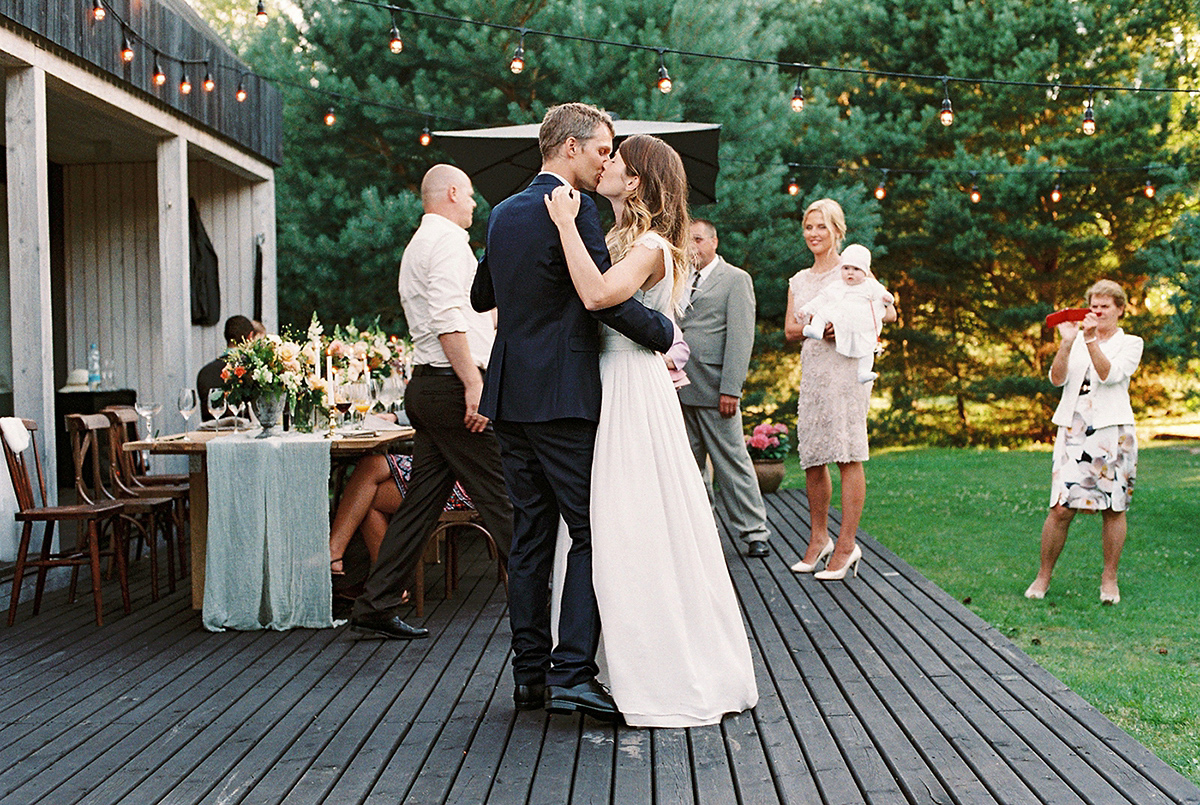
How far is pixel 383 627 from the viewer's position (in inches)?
188

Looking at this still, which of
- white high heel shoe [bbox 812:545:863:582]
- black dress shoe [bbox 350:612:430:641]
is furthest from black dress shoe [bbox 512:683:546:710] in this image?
white high heel shoe [bbox 812:545:863:582]

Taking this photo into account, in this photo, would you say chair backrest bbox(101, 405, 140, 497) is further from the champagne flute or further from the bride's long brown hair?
the bride's long brown hair

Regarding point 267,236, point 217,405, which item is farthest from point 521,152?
point 267,236

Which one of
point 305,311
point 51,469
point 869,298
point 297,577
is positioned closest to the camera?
point 297,577

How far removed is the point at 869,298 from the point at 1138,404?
14.9 m

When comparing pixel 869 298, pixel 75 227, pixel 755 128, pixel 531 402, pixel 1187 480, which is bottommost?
pixel 1187 480

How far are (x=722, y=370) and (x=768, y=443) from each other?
131 inches

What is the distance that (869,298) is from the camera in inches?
229

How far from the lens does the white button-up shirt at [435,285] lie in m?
4.71

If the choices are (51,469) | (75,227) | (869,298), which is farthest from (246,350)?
(75,227)

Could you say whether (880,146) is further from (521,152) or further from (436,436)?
(436,436)

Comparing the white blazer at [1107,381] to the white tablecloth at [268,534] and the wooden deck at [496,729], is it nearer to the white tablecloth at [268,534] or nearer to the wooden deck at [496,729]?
the wooden deck at [496,729]

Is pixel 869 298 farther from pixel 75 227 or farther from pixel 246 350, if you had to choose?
pixel 75 227

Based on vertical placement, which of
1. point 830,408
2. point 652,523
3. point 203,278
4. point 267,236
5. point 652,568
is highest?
point 267,236
